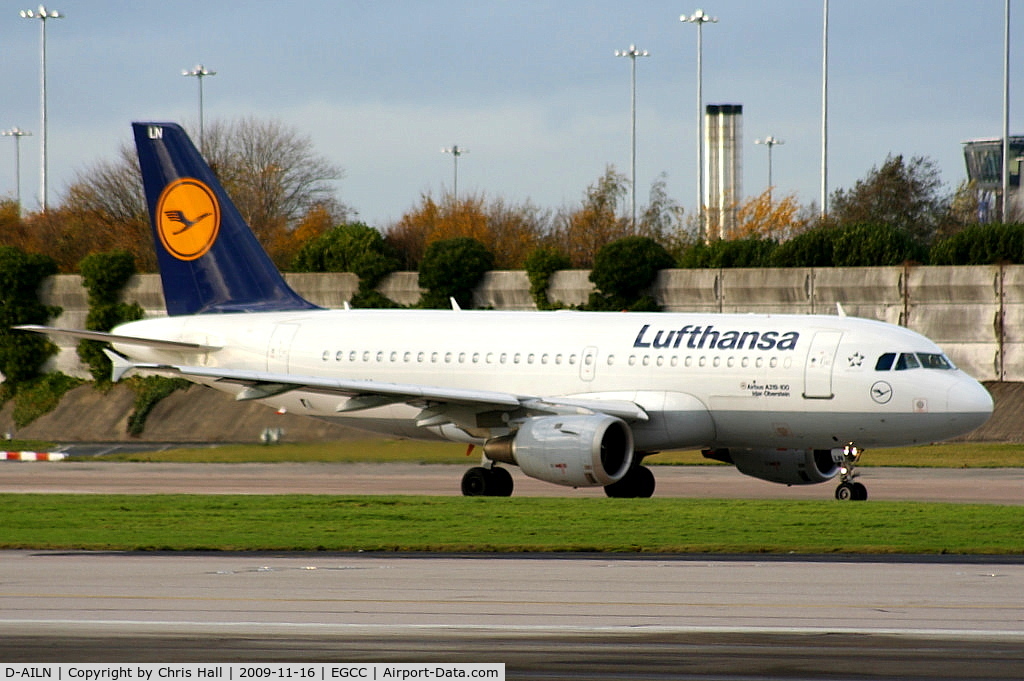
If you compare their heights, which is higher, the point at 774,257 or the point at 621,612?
the point at 774,257

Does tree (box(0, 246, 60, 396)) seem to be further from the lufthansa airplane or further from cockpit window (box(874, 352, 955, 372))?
cockpit window (box(874, 352, 955, 372))

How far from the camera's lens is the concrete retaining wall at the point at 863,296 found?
48.9 meters

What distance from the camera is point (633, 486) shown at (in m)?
32.0

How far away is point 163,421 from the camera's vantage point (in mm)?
52500

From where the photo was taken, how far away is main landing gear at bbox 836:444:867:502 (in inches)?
1165

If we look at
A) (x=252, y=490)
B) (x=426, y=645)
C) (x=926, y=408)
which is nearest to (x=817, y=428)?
(x=926, y=408)

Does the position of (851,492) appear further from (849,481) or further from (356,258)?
(356,258)

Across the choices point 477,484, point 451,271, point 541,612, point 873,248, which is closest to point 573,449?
point 477,484

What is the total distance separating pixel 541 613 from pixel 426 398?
52.5 ft

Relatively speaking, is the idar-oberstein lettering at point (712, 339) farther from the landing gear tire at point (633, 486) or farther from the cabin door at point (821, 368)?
the landing gear tire at point (633, 486)

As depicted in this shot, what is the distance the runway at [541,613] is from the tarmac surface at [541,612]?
0.09 ft

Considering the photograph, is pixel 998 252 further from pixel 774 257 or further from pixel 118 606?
pixel 118 606

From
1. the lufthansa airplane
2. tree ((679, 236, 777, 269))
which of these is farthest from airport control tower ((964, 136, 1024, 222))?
the lufthansa airplane

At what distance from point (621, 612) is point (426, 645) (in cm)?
258
